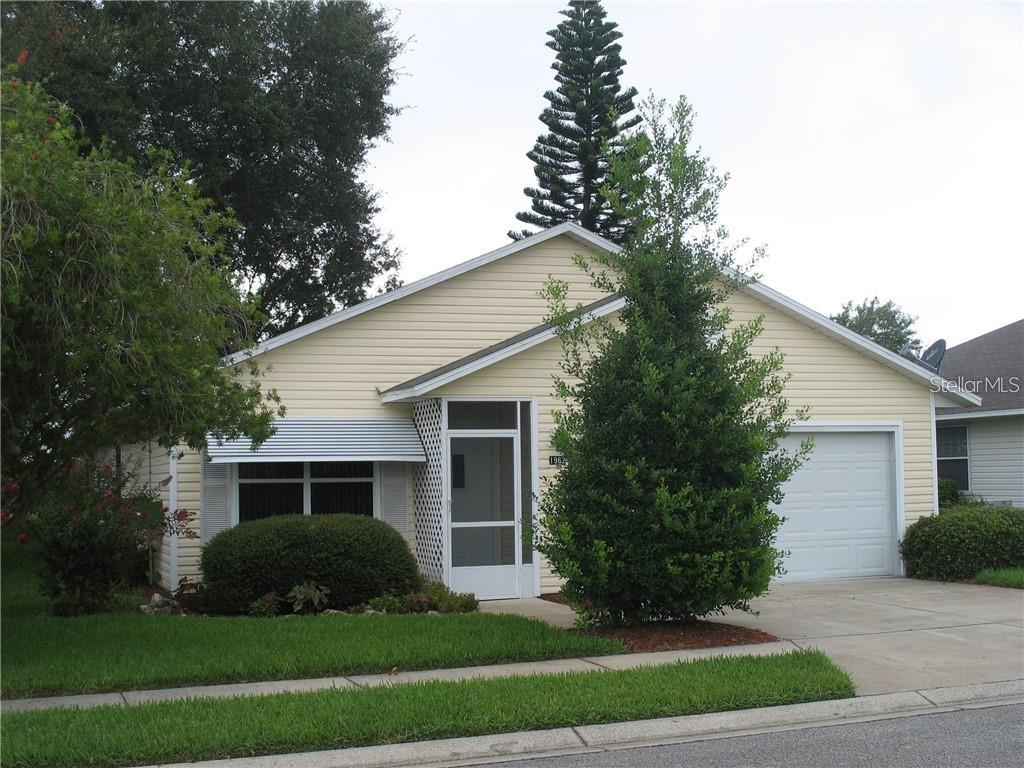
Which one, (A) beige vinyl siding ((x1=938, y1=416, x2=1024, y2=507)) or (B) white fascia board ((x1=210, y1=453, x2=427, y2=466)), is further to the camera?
(A) beige vinyl siding ((x1=938, y1=416, x2=1024, y2=507))

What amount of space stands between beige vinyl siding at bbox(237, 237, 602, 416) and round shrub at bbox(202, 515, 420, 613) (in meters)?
2.49

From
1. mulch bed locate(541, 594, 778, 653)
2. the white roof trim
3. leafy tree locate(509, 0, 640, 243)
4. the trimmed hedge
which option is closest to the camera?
mulch bed locate(541, 594, 778, 653)

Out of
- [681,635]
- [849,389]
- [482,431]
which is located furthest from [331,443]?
[849,389]

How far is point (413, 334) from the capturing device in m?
16.0

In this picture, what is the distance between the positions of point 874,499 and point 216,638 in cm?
1061

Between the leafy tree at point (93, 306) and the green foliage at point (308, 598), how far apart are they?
10.7 ft

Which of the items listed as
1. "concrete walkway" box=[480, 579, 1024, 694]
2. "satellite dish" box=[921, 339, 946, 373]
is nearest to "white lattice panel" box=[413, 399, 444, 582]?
"concrete walkway" box=[480, 579, 1024, 694]

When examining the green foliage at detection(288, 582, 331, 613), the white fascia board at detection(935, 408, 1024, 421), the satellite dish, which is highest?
the satellite dish

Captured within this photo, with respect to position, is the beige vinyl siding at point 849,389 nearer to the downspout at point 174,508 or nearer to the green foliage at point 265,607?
the green foliage at point 265,607

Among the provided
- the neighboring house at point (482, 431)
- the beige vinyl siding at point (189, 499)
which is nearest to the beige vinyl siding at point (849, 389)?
the neighboring house at point (482, 431)

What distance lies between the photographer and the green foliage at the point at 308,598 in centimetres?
1263

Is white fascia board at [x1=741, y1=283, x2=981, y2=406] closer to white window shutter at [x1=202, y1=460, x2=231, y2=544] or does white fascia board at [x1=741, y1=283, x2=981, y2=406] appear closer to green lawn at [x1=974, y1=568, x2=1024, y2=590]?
green lawn at [x1=974, y1=568, x2=1024, y2=590]

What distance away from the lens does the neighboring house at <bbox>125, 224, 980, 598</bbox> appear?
14.6 meters

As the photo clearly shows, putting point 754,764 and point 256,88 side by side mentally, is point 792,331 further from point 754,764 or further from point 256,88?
point 256,88
